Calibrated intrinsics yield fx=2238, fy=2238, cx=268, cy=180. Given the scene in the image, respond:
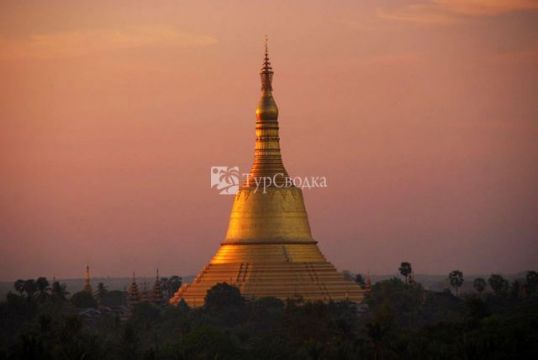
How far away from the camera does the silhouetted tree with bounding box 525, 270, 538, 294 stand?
142812mm

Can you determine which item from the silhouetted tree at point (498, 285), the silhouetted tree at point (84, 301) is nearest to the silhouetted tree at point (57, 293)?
the silhouetted tree at point (84, 301)

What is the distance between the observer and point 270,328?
10775cm

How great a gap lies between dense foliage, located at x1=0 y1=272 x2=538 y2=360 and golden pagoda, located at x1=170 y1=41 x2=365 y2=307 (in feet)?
5.29

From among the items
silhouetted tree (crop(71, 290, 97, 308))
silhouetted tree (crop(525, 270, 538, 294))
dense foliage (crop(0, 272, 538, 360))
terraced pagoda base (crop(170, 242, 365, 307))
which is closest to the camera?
dense foliage (crop(0, 272, 538, 360))

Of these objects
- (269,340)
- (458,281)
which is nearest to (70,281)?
(458,281)

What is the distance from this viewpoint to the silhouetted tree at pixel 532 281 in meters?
143

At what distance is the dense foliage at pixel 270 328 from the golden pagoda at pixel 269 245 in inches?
63.5

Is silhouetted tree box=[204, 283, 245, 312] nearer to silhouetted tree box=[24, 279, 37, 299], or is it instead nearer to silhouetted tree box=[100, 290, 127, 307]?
silhouetted tree box=[24, 279, 37, 299]

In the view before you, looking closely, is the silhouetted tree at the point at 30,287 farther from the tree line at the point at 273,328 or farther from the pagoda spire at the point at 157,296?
the pagoda spire at the point at 157,296

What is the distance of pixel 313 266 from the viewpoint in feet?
378

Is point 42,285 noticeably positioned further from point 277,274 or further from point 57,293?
point 277,274

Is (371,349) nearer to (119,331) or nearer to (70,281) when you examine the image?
(119,331)

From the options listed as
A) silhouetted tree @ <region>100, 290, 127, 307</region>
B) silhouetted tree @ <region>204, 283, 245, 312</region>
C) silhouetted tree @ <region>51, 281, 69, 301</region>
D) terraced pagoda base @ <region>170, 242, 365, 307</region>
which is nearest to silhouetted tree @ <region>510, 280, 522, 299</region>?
terraced pagoda base @ <region>170, 242, 365, 307</region>

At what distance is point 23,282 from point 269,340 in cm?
3298
